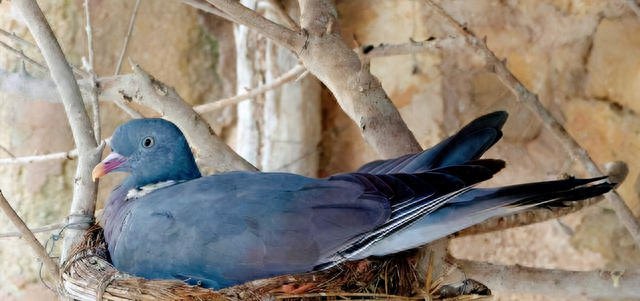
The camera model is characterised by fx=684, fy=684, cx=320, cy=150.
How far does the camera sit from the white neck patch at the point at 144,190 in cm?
137

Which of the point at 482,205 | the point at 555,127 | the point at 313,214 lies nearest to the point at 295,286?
the point at 313,214

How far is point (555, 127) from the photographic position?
5.92ft

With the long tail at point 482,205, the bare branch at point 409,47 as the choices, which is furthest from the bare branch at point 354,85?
the long tail at point 482,205

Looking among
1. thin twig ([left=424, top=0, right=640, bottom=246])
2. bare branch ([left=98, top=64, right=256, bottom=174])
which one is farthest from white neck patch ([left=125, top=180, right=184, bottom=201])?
thin twig ([left=424, top=0, right=640, bottom=246])

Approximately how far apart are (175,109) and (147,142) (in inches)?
11.1

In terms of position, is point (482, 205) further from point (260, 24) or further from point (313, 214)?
point (260, 24)

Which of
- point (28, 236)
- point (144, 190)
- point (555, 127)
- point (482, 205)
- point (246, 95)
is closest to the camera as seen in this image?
point (482, 205)

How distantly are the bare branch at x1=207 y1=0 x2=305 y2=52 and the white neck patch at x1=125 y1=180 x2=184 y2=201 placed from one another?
40cm

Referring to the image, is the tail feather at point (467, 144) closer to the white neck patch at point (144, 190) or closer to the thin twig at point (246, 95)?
the white neck patch at point (144, 190)

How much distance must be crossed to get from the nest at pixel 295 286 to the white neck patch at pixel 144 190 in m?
0.14

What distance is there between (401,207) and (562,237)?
1548 millimetres

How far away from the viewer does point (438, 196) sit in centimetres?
109

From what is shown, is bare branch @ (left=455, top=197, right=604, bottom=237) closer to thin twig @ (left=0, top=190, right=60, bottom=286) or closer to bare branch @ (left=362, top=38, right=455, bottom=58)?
bare branch @ (left=362, top=38, right=455, bottom=58)

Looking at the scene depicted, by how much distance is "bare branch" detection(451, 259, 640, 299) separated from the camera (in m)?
1.52
